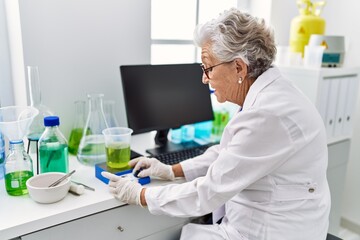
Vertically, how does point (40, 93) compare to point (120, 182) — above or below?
above

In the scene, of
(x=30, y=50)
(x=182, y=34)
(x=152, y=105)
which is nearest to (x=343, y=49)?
(x=182, y=34)

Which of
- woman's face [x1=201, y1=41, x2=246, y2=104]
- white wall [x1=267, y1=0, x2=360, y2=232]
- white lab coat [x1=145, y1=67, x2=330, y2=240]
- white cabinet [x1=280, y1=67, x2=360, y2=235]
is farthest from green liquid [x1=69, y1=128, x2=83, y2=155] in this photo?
white wall [x1=267, y1=0, x2=360, y2=232]

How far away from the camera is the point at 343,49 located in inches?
79.3

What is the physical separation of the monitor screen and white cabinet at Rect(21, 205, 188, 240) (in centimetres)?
46

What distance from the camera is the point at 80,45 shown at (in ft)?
5.11

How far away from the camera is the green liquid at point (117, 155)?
50.8 inches

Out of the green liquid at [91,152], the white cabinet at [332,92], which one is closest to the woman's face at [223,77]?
the green liquid at [91,152]

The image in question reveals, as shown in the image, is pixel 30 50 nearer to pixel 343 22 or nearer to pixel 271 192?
pixel 271 192

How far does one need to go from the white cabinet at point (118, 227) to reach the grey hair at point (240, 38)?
0.63 m

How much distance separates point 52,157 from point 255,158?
0.74 meters

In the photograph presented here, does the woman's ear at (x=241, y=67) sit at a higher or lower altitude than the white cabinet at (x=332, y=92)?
higher

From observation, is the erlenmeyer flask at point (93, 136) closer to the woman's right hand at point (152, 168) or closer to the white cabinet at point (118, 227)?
the woman's right hand at point (152, 168)

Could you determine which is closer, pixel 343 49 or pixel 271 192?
pixel 271 192

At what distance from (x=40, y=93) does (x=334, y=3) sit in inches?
78.9
